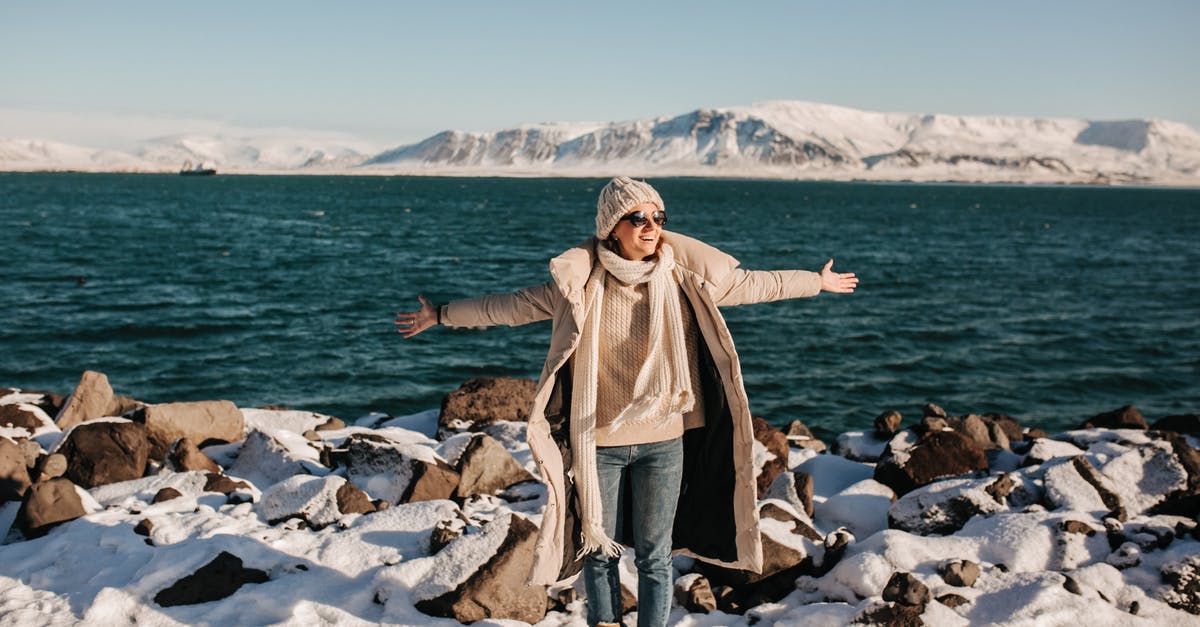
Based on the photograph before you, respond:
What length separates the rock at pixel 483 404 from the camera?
963 centimetres

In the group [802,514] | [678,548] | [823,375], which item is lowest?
[823,375]

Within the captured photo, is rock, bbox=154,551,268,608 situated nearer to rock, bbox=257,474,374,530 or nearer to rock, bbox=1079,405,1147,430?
rock, bbox=257,474,374,530

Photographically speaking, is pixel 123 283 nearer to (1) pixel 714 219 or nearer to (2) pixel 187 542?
(2) pixel 187 542

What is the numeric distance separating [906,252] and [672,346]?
44.6 metres

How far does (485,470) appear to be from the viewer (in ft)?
22.2

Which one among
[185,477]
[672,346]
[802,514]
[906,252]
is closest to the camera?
[672,346]

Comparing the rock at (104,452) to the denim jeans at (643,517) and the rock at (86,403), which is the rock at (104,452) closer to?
the rock at (86,403)

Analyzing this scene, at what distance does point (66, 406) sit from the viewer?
9031 mm

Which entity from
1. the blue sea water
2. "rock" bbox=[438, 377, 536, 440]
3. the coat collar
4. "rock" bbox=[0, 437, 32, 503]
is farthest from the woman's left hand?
the blue sea water

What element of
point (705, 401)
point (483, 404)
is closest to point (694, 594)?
point (705, 401)

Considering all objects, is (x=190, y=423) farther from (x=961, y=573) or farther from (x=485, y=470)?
(x=961, y=573)

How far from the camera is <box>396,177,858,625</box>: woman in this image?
3.81 meters

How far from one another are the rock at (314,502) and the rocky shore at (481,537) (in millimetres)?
16

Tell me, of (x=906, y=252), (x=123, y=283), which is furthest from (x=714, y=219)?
(x=123, y=283)
